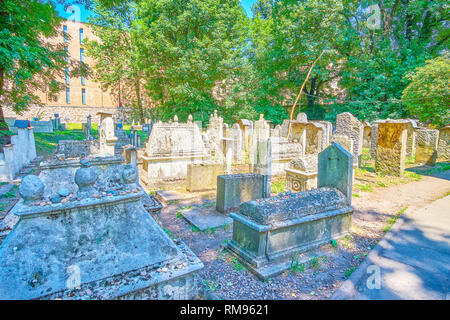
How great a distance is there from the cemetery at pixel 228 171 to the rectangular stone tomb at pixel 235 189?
0.13ft

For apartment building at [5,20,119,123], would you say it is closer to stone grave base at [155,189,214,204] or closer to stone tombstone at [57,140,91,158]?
stone tombstone at [57,140,91,158]

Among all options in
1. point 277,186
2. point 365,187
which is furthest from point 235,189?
point 365,187

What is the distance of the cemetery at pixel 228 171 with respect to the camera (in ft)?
6.76

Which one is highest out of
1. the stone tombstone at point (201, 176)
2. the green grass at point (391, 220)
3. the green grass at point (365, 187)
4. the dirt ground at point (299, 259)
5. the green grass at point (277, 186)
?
the stone tombstone at point (201, 176)

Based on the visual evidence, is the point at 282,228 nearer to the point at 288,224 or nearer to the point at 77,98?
the point at 288,224

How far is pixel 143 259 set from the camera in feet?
7.20

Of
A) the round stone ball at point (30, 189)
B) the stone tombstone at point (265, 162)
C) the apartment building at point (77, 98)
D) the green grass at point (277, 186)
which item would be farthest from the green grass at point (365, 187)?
the apartment building at point (77, 98)

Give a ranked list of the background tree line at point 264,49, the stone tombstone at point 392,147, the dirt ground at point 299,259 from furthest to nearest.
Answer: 1. the background tree line at point 264,49
2. the stone tombstone at point 392,147
3. the dirt ground at point 299,259

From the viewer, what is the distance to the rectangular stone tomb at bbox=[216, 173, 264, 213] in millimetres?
5984

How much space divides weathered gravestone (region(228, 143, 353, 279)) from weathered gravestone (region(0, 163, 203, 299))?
4.96ft

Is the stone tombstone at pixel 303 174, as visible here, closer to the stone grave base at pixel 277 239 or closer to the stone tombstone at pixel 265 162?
the stone tombstone at pixel 265 162

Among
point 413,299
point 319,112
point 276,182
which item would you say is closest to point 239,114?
point 319,112

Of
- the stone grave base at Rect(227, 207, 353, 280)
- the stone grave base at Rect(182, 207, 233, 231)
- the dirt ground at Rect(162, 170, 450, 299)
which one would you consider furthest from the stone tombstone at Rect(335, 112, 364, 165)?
the stone grave base at Rect(182, 207, 233, 231)
